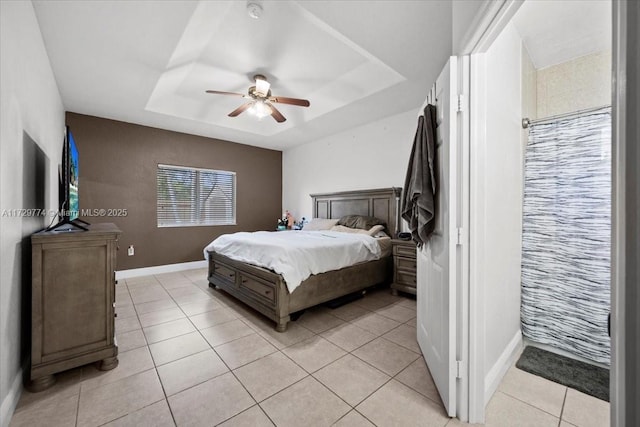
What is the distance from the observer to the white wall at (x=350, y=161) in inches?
160

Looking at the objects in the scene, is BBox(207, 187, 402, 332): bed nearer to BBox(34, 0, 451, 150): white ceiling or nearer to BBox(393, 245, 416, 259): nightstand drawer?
BBox(393, 245, 416, 259): nightstand drawer

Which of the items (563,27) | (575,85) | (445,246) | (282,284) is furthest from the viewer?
(282,284)

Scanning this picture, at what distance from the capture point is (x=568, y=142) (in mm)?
2027

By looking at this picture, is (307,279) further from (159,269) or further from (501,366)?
(159,269)

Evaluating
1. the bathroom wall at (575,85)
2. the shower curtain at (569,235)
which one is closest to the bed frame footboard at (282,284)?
the shower curtain at (569,235)

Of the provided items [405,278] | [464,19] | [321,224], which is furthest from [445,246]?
[321,224]

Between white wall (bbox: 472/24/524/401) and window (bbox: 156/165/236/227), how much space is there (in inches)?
194

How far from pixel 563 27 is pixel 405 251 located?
244cm

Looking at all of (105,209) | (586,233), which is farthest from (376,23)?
(105,209)

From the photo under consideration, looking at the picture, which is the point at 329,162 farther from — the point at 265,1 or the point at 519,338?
the point at 519,338

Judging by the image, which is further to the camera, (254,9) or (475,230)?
(254,9)

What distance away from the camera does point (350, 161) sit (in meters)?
4.86

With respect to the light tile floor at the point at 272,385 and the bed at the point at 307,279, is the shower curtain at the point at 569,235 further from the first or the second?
the bed at the point at 307,279

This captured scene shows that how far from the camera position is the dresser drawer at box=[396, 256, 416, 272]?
3.25m
